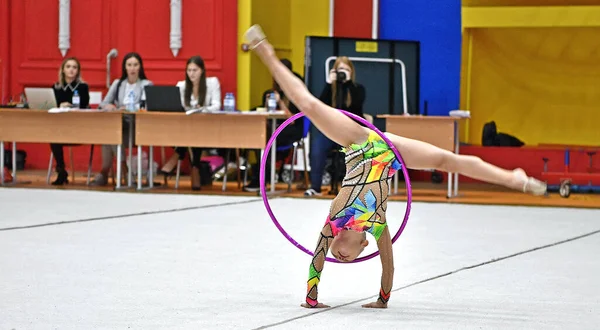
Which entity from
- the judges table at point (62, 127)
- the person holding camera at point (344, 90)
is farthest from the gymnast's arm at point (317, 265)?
the judges table at point (62, 127)

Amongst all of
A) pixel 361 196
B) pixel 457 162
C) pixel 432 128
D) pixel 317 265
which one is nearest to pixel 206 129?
pixel 432 128

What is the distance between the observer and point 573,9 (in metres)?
12.9

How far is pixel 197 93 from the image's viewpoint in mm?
10570

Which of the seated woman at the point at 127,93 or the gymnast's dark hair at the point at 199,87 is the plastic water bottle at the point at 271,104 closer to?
the gymnast's dark hair at the point at 199,87

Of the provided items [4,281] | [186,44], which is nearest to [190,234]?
[4,281]

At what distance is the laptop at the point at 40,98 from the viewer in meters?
10.5

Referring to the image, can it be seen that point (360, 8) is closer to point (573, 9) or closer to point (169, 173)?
point (573, 9)

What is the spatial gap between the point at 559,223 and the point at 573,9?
546 centimetres

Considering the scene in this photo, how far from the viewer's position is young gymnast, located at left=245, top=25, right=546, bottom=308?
4215mm

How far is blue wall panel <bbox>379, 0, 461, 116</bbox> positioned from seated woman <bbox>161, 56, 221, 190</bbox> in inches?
139

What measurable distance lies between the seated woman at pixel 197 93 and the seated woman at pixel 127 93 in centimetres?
45

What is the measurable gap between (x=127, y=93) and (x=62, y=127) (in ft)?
2.56

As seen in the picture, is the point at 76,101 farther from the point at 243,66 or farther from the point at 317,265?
the point at 317,265

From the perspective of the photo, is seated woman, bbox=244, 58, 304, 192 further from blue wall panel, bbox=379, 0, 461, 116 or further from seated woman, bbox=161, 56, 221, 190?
blue wall panel, bbox=379, 0, 461, 116
